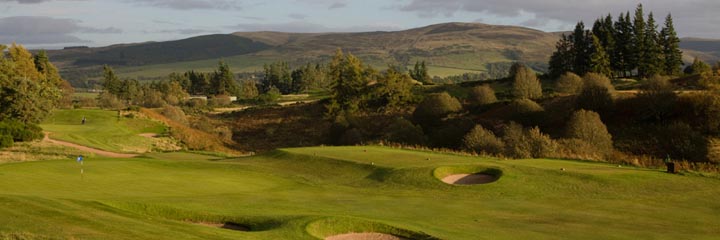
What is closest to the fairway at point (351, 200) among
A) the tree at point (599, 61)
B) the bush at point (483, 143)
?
the bush at point (483, 143)

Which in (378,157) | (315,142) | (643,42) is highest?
(643,42)

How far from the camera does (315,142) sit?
75.4 metres

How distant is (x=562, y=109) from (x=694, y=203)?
4051 cm

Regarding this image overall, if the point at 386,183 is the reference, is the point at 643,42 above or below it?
above

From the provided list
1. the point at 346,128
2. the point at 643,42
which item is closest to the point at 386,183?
the point at 346,128

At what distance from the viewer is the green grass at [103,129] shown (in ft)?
170

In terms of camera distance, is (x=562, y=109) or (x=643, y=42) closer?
(x=562, y=109)

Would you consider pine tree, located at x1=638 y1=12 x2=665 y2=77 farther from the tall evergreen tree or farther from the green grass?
the green grass

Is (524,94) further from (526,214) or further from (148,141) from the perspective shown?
(526,214)

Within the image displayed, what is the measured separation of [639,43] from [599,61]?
8.28 m

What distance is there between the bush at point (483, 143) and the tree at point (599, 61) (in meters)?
49.1

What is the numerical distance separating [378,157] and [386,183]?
6.17 m

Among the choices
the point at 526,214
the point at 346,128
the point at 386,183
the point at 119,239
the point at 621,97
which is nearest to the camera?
the point at 119,239

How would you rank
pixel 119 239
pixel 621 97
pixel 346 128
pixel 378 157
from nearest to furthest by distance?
1. pixel 119 239
2. pixel 378 157
3. pixel 621 97
4. pixel 346 128
